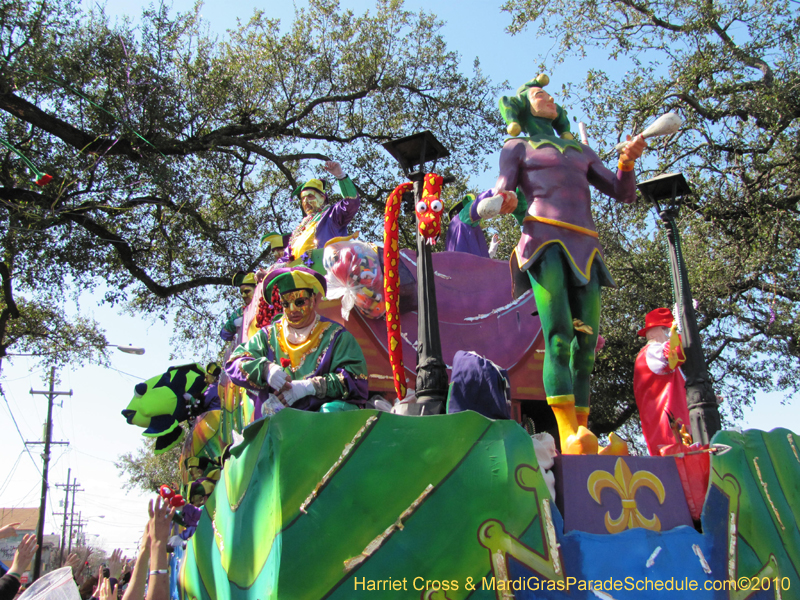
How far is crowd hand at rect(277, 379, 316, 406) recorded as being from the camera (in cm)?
374

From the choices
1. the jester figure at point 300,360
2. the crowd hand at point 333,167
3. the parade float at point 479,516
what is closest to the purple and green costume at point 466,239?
the crowd hand at point 333,167

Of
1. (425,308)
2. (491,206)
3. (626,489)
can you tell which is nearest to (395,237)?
(425,308)

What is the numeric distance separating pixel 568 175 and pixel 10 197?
838 cm

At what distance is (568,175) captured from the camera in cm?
412

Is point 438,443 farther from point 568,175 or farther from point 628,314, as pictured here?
point 628,314

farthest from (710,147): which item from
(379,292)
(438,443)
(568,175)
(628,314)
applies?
(438,443)

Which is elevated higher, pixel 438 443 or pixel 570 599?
pixel 438 443

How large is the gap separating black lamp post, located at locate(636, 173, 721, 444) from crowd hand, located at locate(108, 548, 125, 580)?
3317 millimetres

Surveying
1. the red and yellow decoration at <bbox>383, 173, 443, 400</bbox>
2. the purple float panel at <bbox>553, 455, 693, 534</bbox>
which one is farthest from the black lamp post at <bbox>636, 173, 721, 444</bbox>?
the red and yellow decoration at <bbox>383, 173, 443, 400</bbox>

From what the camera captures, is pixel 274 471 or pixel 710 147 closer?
pixel 274 471

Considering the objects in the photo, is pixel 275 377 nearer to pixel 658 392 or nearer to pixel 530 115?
pixel 530 115

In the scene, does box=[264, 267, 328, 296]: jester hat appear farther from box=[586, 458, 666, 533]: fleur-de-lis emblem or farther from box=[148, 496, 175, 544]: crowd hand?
box=[586, 458, 666, 533]: fleur-de-lis emblem

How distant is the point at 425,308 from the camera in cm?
398

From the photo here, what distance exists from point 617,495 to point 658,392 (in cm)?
236
